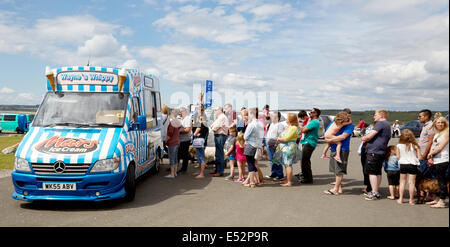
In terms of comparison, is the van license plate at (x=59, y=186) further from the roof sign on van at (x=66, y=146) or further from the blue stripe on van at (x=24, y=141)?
the blue stripe on van at (x=24, y=141)

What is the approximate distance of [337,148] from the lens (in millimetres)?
7359

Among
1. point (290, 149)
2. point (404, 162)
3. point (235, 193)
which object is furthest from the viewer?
point (290, 149)

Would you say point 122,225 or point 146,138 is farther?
point 146,138

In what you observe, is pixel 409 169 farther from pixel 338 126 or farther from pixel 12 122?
pixel 12 122

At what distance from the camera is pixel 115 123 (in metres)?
6.79

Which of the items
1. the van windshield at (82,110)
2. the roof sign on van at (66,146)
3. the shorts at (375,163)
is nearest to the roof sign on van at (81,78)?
the van windshield at (82,110)

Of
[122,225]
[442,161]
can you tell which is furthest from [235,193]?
[442,161]

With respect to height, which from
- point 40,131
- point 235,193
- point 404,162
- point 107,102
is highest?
point 107,102

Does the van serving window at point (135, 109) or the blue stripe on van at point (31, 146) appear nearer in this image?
the blue stripe on van at point (31, 146)

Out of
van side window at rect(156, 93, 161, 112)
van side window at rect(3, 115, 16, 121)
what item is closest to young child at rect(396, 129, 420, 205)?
van side window at rect(156, 93, 161, 112)

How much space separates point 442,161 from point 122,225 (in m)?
5.67

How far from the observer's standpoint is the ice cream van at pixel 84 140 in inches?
231

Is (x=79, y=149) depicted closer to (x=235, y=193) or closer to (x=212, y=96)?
(x=235, y=193)
